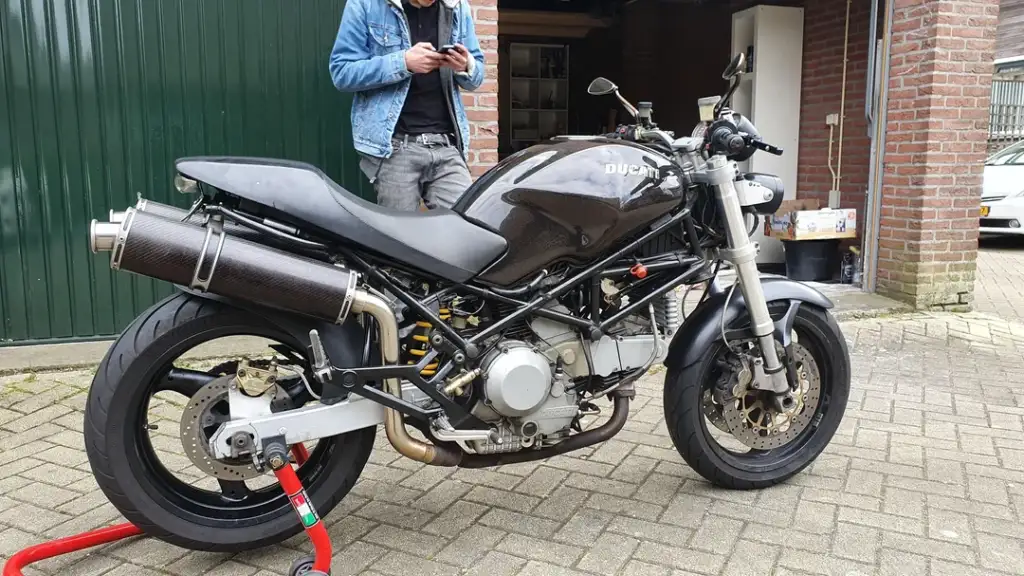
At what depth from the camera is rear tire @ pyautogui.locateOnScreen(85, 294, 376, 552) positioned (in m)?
2.26

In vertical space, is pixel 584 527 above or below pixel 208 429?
below

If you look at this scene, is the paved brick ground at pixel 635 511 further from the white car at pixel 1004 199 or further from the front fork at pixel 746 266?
the white car at pixel 1004 199

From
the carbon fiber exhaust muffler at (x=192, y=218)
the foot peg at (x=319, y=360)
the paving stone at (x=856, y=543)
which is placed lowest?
the paving stone at (x=856, y=543)

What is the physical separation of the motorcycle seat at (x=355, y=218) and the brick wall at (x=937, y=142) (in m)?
4.81

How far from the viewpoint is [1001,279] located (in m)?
8.06

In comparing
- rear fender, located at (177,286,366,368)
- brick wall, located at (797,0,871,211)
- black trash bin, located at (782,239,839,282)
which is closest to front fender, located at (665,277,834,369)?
rear fender, located at (177,286,366,368)

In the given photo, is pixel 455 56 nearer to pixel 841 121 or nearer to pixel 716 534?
pixel 716 534

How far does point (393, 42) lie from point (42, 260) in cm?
251

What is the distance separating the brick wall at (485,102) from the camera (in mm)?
4844

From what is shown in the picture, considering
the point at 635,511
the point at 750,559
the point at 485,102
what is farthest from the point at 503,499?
the point at 485,102

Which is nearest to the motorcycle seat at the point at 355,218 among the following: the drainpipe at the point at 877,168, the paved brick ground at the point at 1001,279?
the drainpipe at the point at 877,168

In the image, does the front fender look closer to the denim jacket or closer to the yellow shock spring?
the yellow shock spring

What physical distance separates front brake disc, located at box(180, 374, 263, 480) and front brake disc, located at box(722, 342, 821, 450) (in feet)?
5.48

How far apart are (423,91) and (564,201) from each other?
164cm
